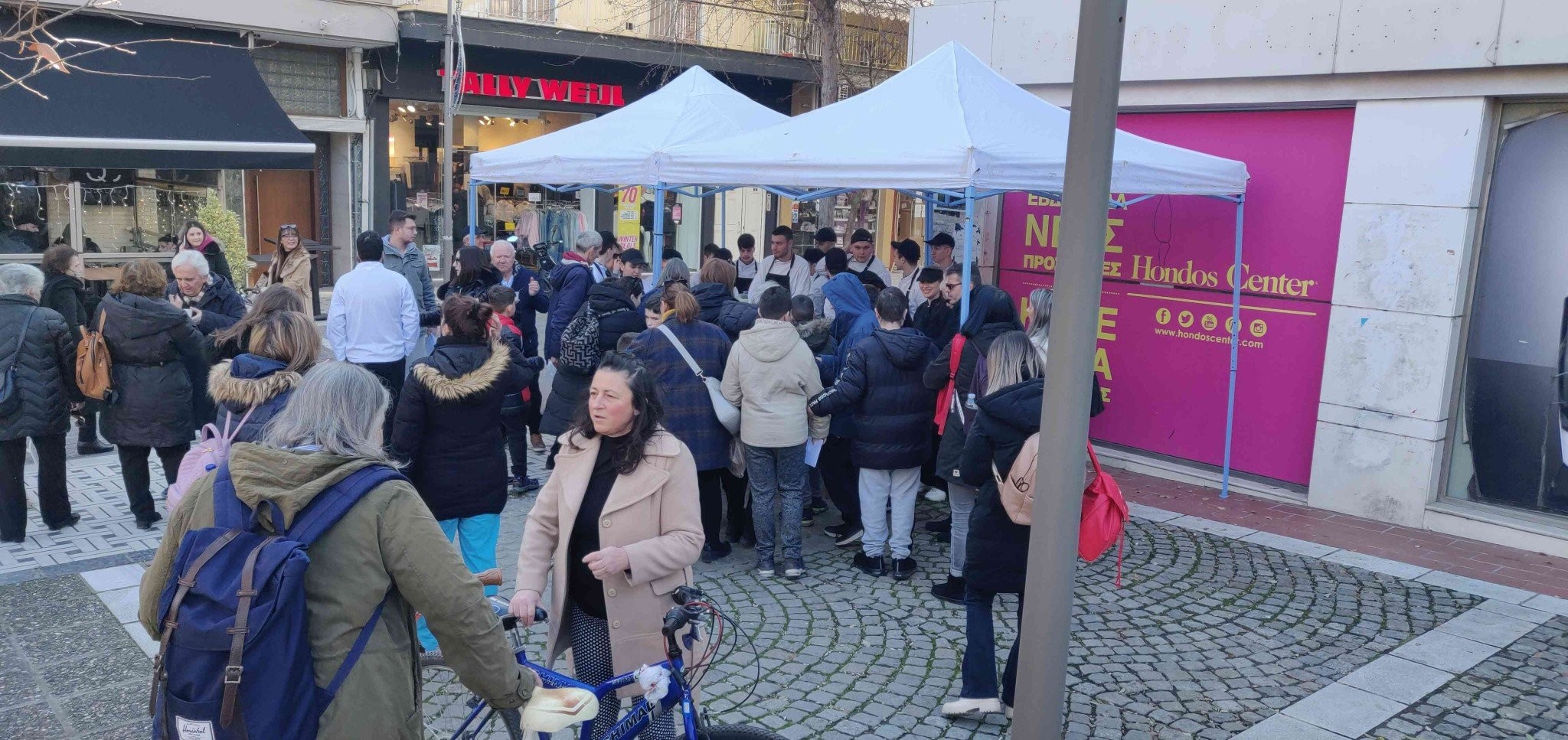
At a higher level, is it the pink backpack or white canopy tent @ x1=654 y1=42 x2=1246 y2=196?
white canopy tent @ x1=654 y1=42 x2=1246 y2=196

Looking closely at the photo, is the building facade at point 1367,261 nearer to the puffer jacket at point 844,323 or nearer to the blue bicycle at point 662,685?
the puffer jacket at point 844,323

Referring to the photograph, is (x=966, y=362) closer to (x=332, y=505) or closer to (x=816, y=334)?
(x=816, y=334)

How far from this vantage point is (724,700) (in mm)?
4984

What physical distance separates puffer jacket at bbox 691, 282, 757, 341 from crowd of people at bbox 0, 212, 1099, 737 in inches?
0.7

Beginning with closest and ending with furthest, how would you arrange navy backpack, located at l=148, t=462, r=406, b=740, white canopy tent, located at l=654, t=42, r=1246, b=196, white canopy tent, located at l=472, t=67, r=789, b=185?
navy backpack, located at l=148, t=462, r=406, b=740
white canopy tent, located at l=654, t=42, r=1246, b=196
white canopy tent, located at l=472, t=67, r=789, b=185

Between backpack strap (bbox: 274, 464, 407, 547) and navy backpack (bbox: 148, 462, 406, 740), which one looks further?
backpack strap (bbox: 274, 464, 407, 547)

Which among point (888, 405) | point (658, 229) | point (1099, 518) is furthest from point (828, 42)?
point (1099, 518)

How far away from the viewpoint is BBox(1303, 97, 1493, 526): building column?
7.61 meters

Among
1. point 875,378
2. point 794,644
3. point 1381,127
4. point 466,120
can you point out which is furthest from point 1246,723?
point 466,120

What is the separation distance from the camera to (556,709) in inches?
113

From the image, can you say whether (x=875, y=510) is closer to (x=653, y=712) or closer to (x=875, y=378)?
(x=875, y=378)

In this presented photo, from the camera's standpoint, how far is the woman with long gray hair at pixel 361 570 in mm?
2537

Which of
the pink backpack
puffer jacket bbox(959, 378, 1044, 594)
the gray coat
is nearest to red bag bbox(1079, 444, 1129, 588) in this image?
puffer jacket bbox(959, 378, 1044, 594)

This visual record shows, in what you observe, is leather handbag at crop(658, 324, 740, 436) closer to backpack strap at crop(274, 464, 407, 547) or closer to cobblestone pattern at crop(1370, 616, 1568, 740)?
cobblestone pattern at crop(1370, 616, 1568, 740)
